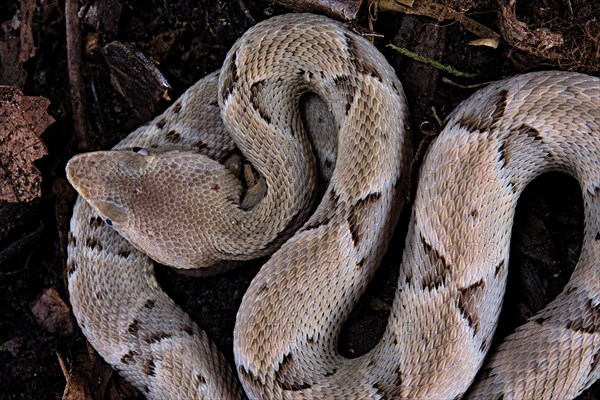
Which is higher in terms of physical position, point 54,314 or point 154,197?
point 154,197

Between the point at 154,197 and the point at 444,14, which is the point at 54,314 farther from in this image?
the point at 444,14

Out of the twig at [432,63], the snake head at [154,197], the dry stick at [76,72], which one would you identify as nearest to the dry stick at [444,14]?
the twig at [432,63]

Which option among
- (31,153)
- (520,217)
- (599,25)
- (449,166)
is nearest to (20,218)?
(31,153)

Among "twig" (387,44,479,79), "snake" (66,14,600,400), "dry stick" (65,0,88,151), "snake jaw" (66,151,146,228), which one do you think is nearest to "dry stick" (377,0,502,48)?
"twig" (387,44,479,79)

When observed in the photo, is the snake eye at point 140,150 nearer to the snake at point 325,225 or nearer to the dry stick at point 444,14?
the snake at point 325,225

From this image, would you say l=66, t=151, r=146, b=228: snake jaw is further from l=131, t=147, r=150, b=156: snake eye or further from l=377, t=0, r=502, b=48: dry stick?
l=377, t=0, r=502, b=48: dry stick

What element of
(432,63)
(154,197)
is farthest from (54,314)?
(432,63)
